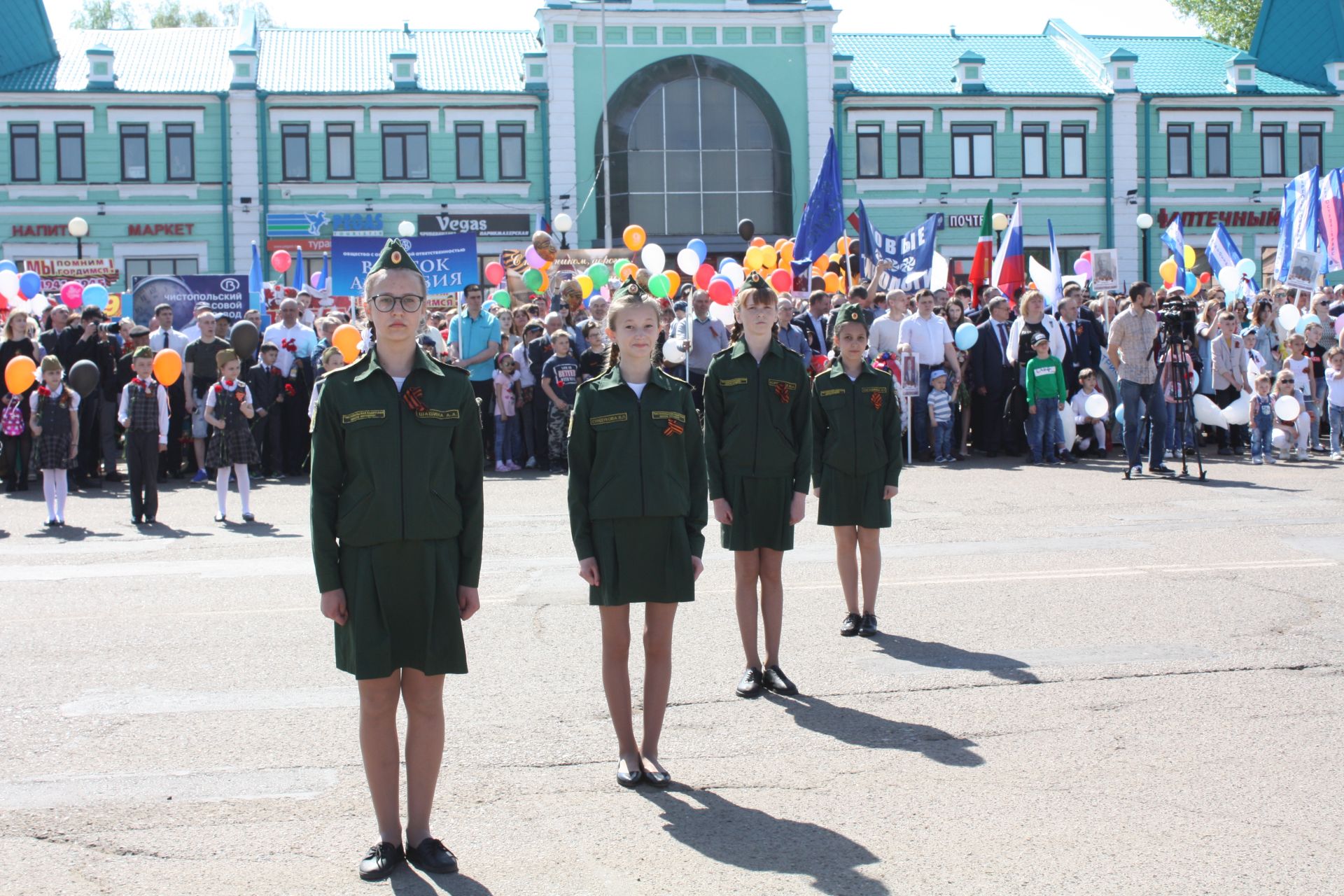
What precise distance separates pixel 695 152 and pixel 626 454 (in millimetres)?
36853

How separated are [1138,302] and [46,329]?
1269cm

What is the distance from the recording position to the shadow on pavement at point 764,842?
436cm

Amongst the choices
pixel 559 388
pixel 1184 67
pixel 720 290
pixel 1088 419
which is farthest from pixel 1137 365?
pixel 1184 67

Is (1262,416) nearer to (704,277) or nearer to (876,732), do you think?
(704,277)

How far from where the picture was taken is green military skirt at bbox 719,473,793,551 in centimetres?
664

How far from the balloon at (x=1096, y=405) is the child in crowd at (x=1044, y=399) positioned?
300 mm

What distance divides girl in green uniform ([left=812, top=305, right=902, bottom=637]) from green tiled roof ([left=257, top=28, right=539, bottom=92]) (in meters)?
34.4

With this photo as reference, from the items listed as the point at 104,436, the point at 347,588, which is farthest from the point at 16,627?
the point at 104,436

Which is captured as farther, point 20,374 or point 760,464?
point 20,374

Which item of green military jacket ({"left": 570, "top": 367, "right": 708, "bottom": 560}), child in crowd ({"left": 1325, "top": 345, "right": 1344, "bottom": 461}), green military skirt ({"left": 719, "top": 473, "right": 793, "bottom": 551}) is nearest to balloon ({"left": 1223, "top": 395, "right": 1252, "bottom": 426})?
child in crowd ({"left": 1325, "top": 345, "right": 1344, "bottom": 461})

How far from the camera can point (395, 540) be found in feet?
14.6

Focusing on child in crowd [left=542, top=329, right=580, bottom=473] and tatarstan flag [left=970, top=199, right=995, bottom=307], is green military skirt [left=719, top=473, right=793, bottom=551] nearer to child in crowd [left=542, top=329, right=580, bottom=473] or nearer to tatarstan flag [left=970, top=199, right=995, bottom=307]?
child in crowd [left=542, top=329, right=580, bottom=473]

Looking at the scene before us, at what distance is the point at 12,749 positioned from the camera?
19.2 feet

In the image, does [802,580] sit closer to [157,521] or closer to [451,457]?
[451,457]
